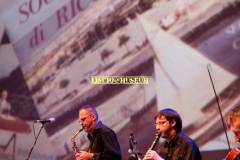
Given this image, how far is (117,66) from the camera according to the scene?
5.43 meters

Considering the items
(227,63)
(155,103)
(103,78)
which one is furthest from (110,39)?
(227,63)

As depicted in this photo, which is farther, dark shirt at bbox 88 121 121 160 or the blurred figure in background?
the blurred figure in background

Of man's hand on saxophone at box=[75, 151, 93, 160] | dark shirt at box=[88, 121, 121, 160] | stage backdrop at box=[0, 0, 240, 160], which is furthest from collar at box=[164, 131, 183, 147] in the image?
stage backdrop at box=[0, 0, 240, 160]

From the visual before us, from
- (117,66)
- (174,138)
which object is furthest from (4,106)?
(174,138)

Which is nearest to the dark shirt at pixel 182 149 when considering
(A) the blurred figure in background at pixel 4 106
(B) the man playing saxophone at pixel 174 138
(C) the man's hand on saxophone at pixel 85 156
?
(B) the man playing saxophone at pixel 174 138

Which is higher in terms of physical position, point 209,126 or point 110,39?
point 110,39

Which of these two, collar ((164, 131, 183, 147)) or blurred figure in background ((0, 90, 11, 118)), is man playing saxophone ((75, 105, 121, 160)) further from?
blurred figure in background ((0, 90, 11, 118))

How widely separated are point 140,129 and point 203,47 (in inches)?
45.1

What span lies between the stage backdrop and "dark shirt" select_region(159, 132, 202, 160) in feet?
6.27

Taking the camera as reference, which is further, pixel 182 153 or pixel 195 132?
pixel 195 132

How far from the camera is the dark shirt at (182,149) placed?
3260 mm

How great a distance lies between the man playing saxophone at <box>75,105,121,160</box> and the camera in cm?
400

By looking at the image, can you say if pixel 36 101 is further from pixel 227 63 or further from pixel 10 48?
pixel 227 63

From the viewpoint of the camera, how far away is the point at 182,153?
10.8 ft
